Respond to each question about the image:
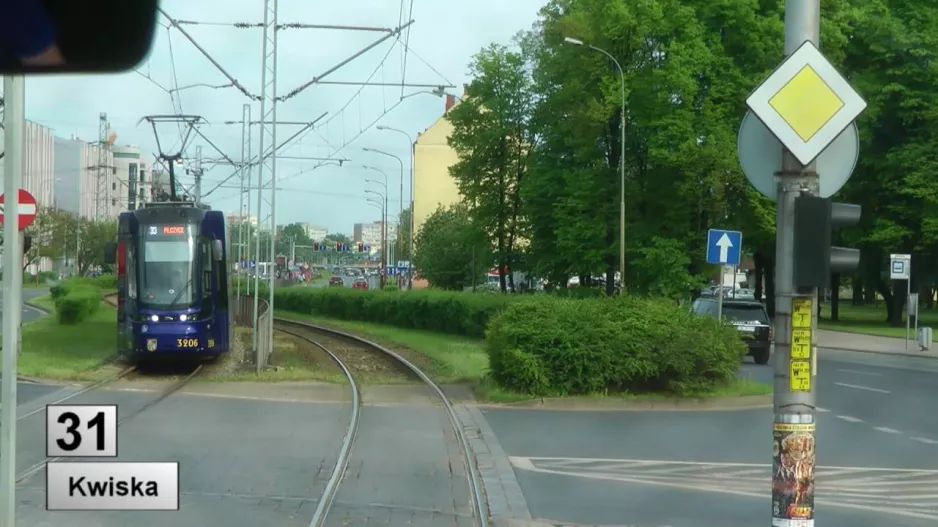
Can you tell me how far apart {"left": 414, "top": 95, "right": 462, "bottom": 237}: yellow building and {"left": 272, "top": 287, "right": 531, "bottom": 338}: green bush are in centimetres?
4144

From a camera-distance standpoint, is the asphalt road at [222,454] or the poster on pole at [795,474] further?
the asphalt road at [222,454]

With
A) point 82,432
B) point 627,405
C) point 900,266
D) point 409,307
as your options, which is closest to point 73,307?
point 409,307

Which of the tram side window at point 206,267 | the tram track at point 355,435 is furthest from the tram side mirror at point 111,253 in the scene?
the tram track at point 355,435

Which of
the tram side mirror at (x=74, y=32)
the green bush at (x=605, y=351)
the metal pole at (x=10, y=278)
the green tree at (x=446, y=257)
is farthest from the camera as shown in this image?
the green tree at (x=446, y=257)

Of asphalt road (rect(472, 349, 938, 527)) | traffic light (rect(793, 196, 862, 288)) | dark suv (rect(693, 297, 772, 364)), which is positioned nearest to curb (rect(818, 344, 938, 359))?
dark suv (rect(693, 297, 772, 364))

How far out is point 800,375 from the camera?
268 inches

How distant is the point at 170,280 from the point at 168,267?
0.28 metres

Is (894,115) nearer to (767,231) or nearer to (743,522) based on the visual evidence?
(767,231)

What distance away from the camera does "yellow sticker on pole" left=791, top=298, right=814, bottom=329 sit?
267 inches

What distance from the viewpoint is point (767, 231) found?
41875mm

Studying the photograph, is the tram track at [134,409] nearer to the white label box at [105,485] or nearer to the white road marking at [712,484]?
the white road marking at [712,484]

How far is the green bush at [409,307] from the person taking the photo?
1496 inches

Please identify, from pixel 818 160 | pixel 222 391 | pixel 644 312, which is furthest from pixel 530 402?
pixel 818 160

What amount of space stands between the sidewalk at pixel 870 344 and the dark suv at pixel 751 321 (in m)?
6.81
